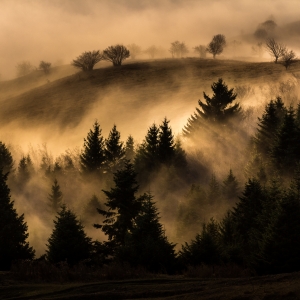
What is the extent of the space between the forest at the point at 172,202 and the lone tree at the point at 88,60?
64863 millimetres

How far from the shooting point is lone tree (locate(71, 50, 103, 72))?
429ft

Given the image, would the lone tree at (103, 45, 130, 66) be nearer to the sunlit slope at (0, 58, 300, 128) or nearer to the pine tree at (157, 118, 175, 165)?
the sunlit slope at (0, 58, 300, 128)

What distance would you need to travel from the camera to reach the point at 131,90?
108 meters

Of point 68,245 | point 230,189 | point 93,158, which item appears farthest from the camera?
point 93,158

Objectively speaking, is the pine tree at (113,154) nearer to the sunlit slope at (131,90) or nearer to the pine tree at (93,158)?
the pine tree at (93,158)

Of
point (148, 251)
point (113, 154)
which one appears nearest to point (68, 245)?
point (148, 251)

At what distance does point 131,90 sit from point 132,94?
2971mm

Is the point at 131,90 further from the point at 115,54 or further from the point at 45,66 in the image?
the point at 45,66

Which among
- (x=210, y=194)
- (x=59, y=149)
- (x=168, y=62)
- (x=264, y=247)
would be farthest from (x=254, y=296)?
(x=168, y=62)

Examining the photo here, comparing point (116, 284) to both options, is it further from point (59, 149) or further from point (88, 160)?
point (59, 149)

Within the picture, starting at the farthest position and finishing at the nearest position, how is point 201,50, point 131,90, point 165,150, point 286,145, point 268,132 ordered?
point 201,50
point 131,90
point 165,150
point 268,132
point 286,145

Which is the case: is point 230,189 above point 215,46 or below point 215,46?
below

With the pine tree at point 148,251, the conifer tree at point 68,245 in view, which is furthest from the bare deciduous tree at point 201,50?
the pine tree at point 148,251

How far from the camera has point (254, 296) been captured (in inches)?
433
